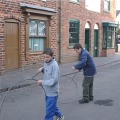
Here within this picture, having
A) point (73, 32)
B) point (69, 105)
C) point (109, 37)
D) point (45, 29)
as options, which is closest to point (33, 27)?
point (45, 29)

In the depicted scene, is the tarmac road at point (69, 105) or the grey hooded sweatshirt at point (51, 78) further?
the tarmac road at point (69, 105)

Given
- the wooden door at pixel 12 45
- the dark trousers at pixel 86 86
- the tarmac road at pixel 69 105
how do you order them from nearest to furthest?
the tarmac road at pixel 69 105
the dark trousers at pixel 86 86
the wooden door at pixel 12 45

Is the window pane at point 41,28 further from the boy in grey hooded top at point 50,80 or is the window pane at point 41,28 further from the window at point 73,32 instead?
the boy in grey hooded top at point 50,80

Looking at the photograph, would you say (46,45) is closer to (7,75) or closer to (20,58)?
(20,58)

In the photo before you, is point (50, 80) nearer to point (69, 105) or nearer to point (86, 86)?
point (69, 105)

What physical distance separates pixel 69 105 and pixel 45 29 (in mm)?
10277

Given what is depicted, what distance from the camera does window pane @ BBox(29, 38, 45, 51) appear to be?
17.5 m

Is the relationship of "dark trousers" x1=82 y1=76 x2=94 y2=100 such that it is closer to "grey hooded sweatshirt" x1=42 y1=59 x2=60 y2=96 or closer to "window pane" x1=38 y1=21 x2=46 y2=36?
"grey hooded sweatshirt" x1=42 y1=59 x2=60 y2=96

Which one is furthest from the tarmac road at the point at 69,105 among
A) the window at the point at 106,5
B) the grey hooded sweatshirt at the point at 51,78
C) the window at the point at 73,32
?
the window at the point at 106,5

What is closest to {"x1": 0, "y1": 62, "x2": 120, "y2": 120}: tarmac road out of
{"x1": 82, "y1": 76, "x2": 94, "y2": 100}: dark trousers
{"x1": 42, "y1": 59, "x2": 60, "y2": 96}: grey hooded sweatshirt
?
{"x1": 82, "y1": 76, "x2": 94, "y2": 100}: dark trousers

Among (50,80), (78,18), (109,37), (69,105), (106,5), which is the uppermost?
(106,5)

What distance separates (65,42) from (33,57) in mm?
4464

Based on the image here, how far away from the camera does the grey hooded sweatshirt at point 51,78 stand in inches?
245

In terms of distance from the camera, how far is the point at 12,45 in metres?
15.9
